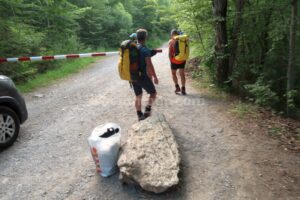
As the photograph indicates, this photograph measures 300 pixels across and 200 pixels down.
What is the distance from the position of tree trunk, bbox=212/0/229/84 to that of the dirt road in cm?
158

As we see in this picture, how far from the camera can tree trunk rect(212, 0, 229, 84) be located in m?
7.84

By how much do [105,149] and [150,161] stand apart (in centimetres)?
68

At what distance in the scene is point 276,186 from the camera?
12.1ft

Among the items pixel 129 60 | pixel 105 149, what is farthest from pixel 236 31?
pixel 105 149

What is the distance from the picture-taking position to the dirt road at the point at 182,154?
3.67 meters

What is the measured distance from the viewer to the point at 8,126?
5.00 meters

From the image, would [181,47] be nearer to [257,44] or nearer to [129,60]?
[129,60]

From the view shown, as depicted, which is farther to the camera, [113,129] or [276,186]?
[113,129]

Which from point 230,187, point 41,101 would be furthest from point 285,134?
point 41,101

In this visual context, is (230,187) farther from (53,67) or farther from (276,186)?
(53,67)

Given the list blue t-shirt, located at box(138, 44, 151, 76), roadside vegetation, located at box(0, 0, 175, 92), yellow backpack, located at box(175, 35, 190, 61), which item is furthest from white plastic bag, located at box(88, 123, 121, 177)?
roadside vegetation, located at box(0, 0, 175, 92)

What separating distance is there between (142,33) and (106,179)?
2820 mm

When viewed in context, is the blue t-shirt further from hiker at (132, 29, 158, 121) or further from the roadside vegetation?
the roadside vegetation

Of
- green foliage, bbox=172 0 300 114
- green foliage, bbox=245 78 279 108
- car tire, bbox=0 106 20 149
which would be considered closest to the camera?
car tire, bbox=0 106 20 149
